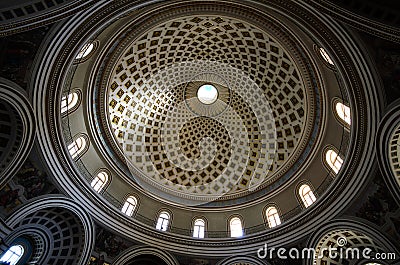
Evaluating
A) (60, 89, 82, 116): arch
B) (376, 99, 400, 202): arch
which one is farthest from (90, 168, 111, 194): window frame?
(376, 99, 400, 202): arch

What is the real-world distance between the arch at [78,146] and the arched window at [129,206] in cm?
428

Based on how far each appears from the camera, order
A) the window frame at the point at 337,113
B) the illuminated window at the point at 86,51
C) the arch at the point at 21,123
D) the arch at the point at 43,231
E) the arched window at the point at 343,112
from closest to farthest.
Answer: the arch at the point at 21,123
the arch at the point at 43,231
the illuminated window at the point at 86,51
the window frame at the point at 337,113
the arched window at the point at 343,112

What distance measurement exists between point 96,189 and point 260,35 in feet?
46.7

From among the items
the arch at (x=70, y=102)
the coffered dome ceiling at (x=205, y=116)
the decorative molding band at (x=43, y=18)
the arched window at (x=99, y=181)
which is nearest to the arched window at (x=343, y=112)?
the coffered dome ceiling at (x=205, y=116)

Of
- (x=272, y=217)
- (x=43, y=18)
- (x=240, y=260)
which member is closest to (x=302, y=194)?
(x=272, y=217)

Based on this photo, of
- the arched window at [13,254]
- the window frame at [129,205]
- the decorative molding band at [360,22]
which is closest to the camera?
the decorative molding band at [360,22]

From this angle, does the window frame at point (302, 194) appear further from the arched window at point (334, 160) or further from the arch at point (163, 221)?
the arch at point (163, 221)

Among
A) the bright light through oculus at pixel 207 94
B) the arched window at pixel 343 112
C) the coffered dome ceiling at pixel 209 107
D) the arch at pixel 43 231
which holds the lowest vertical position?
the arch at pixel 43 231

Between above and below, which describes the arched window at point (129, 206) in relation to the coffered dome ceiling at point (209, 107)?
below

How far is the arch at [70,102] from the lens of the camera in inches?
645

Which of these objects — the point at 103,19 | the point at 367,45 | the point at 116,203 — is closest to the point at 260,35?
the point at 367,45

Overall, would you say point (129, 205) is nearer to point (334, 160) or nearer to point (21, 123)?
point (21, 123)

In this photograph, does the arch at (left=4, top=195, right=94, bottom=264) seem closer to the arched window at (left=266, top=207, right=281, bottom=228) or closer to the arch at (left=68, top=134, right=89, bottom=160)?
the arch at (left=68, top=134, right=89, bottom=160)

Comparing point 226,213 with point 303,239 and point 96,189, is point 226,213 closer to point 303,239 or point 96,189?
point 303,239
